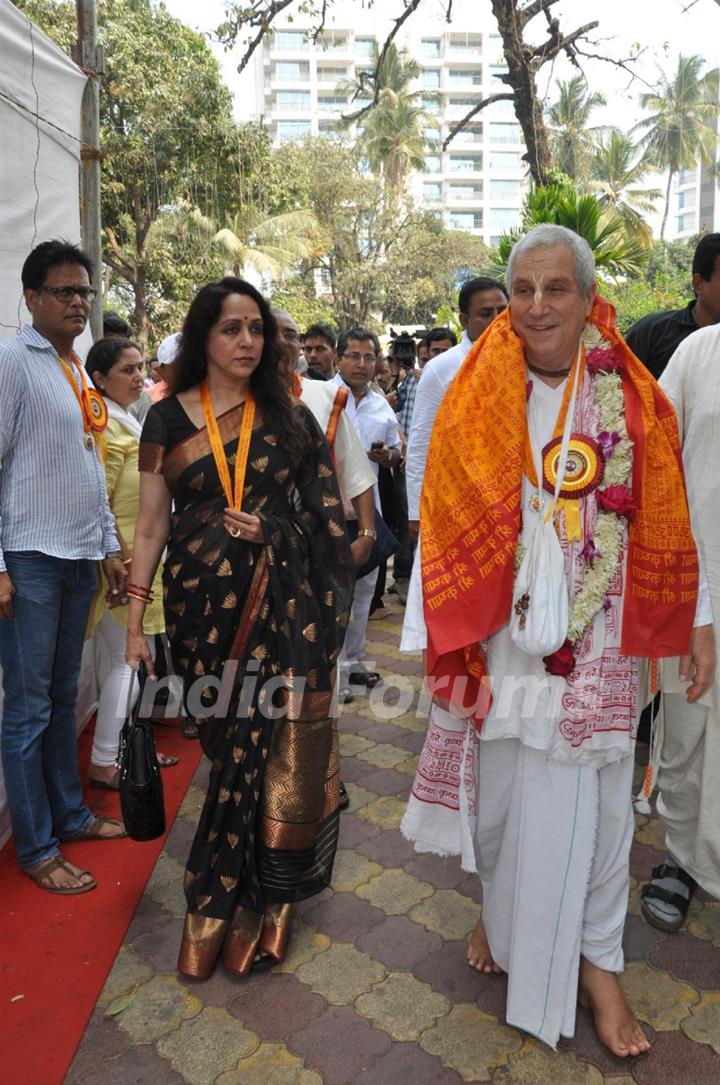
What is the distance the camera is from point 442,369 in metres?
4.31

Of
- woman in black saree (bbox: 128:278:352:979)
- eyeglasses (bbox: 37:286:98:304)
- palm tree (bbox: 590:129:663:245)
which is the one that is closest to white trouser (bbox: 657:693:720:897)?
woman in black saree (bbox: 128:278:352:979)

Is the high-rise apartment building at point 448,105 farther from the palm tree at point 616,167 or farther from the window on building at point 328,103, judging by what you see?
the palm tree at point 616,167

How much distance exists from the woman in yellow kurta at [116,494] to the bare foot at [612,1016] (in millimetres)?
2277

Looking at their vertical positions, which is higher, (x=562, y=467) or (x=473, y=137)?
(x=473, y=137)

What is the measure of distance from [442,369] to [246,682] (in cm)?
225

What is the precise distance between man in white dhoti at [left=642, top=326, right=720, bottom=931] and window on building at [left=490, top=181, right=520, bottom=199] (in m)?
79.2

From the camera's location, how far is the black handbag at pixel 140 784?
265 centimetres

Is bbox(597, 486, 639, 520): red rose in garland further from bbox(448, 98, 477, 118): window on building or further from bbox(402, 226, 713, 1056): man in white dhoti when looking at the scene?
bbox(448, 98, 477, 118): window on building

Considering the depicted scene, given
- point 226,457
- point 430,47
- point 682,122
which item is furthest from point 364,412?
point 430,47

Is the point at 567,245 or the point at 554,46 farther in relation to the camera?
the point at 554,46

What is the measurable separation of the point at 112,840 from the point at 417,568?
1.89 metres

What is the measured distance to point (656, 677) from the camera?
7.78 ft

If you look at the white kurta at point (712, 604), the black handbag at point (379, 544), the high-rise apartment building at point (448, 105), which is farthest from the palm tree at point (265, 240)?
the high-rise apartment building at point (448, 105)

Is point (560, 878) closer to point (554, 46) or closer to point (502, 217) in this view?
point (554, 46)
